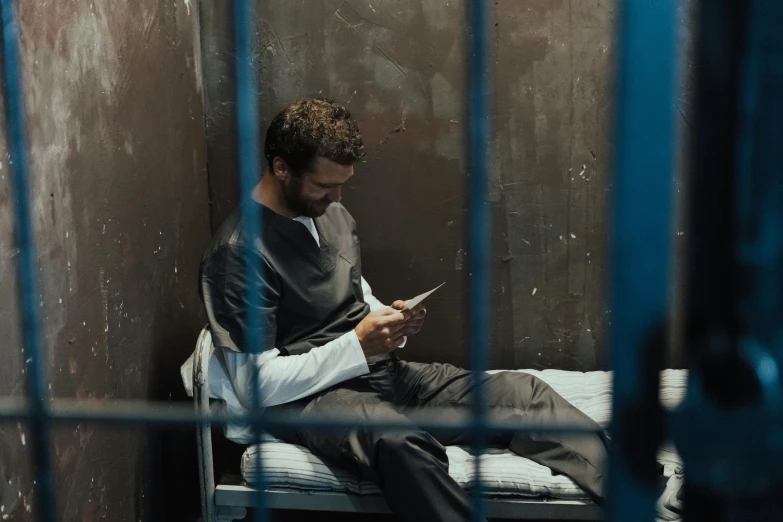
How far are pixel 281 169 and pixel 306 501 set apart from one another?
30.9 inches

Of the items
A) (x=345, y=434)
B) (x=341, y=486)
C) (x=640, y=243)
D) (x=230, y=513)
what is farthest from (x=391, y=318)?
(x=640, y=243)

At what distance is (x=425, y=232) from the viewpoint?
8.05ft

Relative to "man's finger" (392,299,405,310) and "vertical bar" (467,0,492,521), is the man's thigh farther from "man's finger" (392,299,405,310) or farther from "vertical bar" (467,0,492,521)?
"vertical bar" (467,0,492,521)

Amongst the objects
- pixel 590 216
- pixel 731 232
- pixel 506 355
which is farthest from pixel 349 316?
pixel 731 232

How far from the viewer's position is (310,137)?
196cm

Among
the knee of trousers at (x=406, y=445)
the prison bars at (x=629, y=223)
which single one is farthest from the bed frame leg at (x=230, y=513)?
the prison bars at (x=629, y=223)

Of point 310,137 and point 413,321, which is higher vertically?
point 310,137

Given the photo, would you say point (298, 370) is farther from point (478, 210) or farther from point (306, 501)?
point (478, 210)

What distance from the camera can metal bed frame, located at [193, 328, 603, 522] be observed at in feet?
5.91

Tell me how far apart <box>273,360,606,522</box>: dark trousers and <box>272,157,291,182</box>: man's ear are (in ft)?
1.72

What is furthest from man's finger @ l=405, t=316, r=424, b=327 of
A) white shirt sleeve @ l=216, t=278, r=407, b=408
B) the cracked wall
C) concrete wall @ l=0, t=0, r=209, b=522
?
concrete wall @ l=0, t=0, r=209, b=522

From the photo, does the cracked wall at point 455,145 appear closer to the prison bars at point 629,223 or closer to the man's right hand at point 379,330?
the man's right hand at point 379,330

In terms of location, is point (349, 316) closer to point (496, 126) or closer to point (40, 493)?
point (496, 126)

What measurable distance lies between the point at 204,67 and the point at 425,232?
817mm
